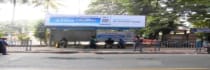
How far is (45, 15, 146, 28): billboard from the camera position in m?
42.2

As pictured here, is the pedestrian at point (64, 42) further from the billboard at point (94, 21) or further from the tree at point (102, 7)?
the tree at point (102, 7)

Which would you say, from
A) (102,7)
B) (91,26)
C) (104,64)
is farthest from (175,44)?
(102,7)

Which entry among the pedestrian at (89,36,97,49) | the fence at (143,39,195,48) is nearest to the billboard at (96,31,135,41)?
the pedestrian at (89,36,97,49)

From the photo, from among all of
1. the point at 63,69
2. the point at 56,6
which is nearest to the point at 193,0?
the point at 63,69

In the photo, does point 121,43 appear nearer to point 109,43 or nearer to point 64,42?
point 109,43

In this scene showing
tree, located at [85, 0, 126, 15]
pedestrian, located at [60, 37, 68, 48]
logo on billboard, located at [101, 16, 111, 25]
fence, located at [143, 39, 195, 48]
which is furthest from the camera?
tree, located at [85, 0, 126, 15]

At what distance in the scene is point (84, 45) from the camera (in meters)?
44.7

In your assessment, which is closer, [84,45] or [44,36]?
[84,45]

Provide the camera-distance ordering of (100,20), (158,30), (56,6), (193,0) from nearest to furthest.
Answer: (193,0), (100,20), (158,30), (56,6)

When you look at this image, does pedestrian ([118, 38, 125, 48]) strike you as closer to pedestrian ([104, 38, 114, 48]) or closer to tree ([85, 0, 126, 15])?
pedestrian ([104, 38, 114, 48])

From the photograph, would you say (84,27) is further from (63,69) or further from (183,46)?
(63,69)

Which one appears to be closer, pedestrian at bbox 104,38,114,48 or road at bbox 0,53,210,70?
road at bbox 0,53,210,70

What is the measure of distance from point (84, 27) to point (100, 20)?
1.55 m

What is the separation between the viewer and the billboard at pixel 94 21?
A: 139ft
